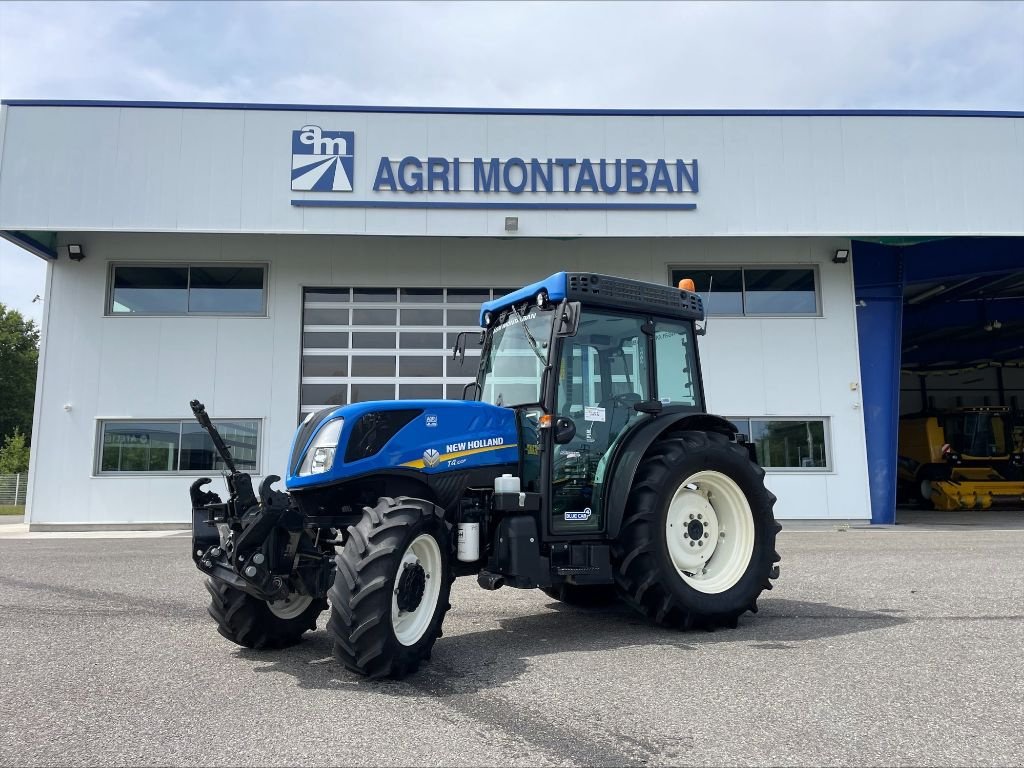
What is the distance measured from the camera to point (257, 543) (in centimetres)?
437

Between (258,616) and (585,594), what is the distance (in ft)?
9.01

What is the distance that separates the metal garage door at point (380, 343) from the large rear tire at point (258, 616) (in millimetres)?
9624

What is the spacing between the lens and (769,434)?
15.1m

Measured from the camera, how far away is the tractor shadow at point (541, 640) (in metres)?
4.21

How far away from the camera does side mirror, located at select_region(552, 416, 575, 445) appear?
5094 mm

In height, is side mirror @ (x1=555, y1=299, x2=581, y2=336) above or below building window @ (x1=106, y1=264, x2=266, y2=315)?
below

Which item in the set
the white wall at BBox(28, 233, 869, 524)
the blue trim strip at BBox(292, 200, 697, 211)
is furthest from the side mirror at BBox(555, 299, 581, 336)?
the white wall at BBox(28, 233, 869, 524)

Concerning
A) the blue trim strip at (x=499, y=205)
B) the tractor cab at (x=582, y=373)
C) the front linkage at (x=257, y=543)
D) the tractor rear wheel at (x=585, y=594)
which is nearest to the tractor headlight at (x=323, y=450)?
the front linkage at (x=257, y=543)

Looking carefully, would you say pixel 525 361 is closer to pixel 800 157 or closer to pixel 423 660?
pixel 423 660

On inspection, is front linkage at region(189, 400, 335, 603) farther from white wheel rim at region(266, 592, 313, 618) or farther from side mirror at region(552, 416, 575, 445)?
side mirror at region(552, 416, 575, 445)

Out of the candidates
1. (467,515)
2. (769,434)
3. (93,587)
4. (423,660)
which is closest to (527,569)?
(467,515)

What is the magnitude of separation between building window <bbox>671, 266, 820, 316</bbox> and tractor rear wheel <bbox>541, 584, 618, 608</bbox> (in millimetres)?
10150

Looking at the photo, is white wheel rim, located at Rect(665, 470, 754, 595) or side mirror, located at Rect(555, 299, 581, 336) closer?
side mirror, located at Rect(555, 299, 581, 336)

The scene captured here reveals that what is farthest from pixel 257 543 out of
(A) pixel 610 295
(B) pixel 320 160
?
(B) pixel 320 160
